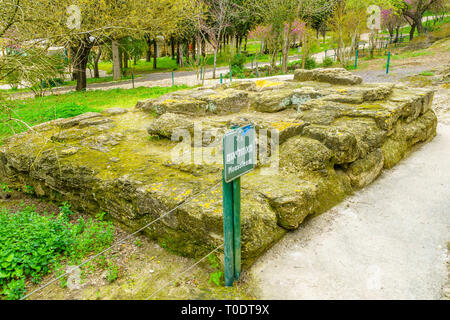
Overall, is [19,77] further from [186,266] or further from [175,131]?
[186,266]

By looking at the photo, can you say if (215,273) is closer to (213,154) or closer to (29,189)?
(213,154)

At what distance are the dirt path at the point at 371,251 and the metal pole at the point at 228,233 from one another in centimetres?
30

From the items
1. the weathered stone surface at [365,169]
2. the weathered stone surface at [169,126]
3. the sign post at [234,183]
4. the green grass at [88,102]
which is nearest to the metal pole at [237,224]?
the sign post at [234,183]

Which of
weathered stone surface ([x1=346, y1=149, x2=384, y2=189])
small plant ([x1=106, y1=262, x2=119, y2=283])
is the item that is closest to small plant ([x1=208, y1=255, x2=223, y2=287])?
small plant ([x1=106, y1=262, x2=119, y2=283])

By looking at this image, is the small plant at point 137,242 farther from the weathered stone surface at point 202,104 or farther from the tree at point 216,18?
the tree at point 216,18

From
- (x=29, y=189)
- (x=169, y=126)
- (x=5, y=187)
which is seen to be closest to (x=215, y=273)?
(x=169, y=126)

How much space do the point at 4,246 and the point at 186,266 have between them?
2022 millimetres

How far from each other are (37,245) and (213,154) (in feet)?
8.39

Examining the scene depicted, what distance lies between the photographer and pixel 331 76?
29.5ft

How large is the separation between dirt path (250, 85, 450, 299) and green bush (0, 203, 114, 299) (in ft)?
6.60

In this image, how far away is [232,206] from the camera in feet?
10.0

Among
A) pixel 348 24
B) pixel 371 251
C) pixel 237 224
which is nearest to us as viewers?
pixel 237 224

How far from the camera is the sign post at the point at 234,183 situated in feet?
9.25
